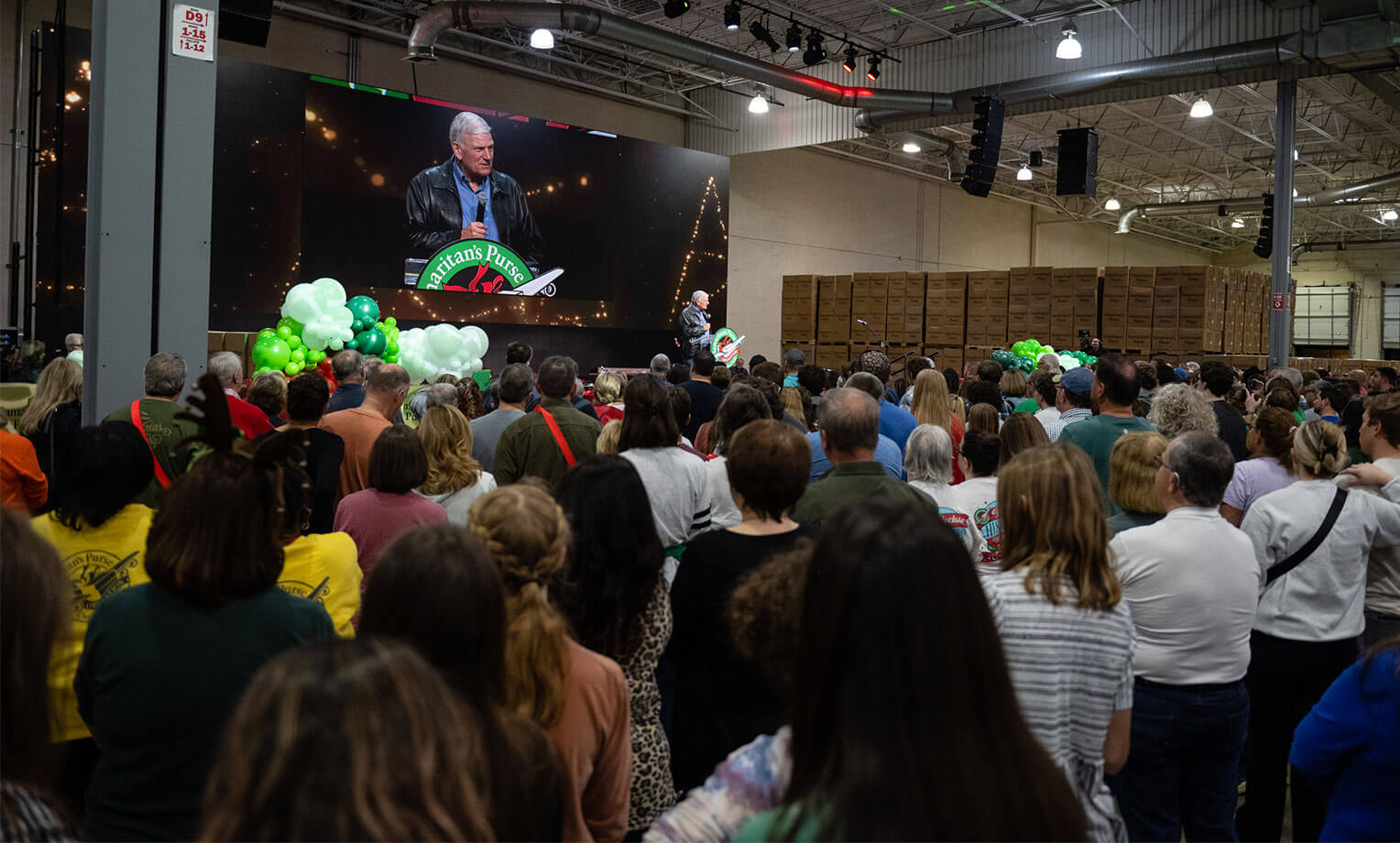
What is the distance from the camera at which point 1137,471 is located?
316 cm

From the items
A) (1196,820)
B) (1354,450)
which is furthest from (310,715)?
(1354,450)

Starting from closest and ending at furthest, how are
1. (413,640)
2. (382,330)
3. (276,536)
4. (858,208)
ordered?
(413,640) < (276,536) < (382,330) < (858,208)

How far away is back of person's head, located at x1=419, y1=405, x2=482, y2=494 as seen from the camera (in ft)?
11.8

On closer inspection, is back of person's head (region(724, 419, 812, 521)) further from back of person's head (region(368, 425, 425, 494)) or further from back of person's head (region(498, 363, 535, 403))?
back of person's head (region(498, 363, 535, 403))

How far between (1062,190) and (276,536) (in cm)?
1467

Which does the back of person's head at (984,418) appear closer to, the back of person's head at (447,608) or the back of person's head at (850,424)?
the back of person's head at (850,424)

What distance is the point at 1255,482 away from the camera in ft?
12.9

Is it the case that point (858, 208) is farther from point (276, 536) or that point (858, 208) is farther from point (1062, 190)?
point (276, 536)

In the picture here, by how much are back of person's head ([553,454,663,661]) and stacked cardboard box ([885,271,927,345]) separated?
51.4 ft

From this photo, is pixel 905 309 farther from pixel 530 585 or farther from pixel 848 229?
pixel 530 585

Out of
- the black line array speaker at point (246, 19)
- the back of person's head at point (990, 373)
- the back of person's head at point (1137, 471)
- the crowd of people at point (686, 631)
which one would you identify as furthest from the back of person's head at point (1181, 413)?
the black line array speaker at point (246, 19)

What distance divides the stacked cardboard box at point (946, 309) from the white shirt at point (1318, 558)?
13673mm

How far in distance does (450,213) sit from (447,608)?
1392 cm

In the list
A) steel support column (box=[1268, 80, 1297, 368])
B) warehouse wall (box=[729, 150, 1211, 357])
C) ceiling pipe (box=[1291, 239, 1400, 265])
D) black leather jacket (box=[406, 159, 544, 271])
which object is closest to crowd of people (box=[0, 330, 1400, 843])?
steel support column (box=[1268, 80, 1297, 368])
